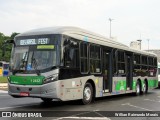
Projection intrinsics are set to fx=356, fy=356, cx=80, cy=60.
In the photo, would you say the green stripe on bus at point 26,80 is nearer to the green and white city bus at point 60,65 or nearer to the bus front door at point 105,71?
the green and white city bus at point 60,65

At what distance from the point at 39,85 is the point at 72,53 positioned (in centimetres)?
203

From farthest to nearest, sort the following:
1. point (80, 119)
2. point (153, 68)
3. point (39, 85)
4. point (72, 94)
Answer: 1. point (153, 68)
2. point (72, 94)
3. point (39, 85)
4. point (80, 119)

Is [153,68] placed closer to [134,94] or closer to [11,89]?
[134,94]

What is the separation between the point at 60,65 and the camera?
13.2 m

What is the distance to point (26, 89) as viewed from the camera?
13250 mm

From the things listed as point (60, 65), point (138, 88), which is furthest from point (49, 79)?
point (138, 88)

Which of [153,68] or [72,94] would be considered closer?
[72,94]

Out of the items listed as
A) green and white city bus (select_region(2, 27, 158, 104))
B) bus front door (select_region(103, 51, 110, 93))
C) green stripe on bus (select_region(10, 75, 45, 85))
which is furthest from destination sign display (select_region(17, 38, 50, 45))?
bus front door (select_region(103, 51, 110, 93))

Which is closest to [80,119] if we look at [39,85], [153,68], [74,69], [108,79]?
[39,85]

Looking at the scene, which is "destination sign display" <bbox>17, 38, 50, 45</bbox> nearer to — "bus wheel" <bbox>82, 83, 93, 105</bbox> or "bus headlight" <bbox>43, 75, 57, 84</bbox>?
"bus headlight" <bbox>43, 75, 57, 84</bbox>

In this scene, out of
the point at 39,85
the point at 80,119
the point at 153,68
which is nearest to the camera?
the point at 80,119

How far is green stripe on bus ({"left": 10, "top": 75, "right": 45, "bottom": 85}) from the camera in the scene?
513 inches

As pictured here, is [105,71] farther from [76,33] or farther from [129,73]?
[129,73]

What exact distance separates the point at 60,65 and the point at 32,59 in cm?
112
